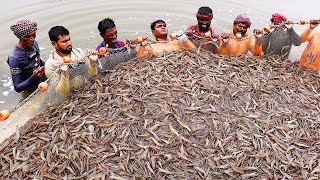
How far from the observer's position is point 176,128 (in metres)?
3.68

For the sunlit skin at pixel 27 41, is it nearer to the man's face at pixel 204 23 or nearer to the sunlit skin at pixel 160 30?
the sunlit skin at pixel 160 30

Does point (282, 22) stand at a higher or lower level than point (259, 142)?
higher

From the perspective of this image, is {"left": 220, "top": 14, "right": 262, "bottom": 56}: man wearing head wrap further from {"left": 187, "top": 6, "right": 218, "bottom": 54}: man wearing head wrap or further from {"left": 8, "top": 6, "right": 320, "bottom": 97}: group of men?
{"left": 187, "top": 6, "right": 218, "bottom": 54}: man wearing head wrap

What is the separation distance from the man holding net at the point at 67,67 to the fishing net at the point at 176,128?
0.42 ft

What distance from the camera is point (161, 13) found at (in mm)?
8578

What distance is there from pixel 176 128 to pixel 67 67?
149cm

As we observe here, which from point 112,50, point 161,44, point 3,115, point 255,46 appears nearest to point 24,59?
point 3,115

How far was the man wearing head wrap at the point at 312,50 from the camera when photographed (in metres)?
5.07

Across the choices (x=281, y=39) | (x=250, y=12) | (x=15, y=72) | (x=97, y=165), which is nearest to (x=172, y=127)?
(x=97, y=165)

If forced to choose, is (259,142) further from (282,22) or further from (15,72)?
(15,72)

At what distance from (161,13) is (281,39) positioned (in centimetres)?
390

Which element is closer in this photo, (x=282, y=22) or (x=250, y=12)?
(x=282, y=22)

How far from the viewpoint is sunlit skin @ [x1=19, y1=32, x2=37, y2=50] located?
4367mm

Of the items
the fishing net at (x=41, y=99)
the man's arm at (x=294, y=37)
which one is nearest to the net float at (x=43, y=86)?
the fishing net at (x=41, y=99)
